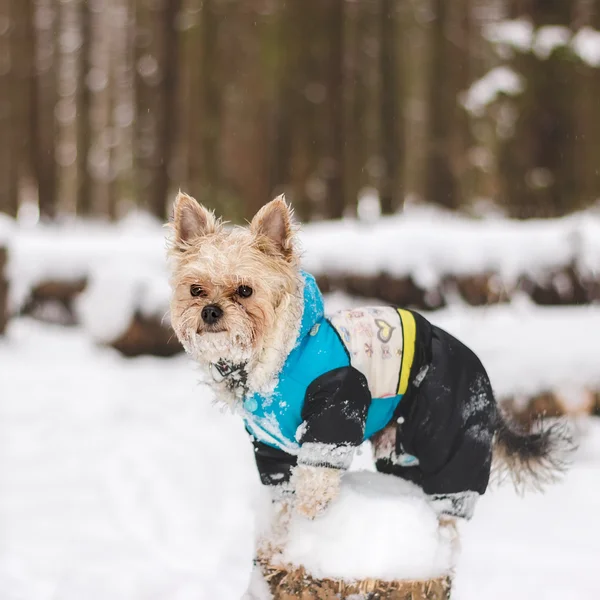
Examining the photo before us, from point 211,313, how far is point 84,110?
1844 centimetres

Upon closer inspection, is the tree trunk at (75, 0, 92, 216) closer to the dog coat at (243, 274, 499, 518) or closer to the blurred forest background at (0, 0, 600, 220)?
the blurred forest background at (0, 0, 600, 220)

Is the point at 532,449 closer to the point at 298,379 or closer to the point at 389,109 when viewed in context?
the point at 298,379

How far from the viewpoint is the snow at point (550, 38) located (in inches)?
303

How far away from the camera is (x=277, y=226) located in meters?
A: 2.76

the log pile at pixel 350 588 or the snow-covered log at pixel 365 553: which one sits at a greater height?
the snow-covered log at pixel 365 553

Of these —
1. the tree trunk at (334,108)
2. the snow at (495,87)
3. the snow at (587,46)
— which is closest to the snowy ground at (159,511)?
the snow at (587,46)

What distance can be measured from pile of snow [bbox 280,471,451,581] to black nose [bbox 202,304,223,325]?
893mm

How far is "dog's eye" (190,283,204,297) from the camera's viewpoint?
2.68 metres

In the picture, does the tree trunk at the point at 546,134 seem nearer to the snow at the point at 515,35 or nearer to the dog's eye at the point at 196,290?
the snow at the point at 515,35

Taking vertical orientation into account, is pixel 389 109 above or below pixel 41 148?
above

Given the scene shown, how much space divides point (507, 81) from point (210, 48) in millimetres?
5826

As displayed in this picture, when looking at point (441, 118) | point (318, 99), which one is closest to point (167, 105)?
point (318, 99)

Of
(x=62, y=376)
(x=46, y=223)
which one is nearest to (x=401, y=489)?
(x=62, y=376)

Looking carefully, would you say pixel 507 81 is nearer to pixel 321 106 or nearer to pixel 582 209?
pixel 582 209
